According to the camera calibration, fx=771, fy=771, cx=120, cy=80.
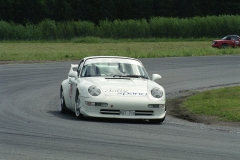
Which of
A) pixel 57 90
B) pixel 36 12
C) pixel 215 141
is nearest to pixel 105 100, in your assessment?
pixel 215 141

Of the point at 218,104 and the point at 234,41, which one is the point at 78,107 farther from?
the point at 234,41

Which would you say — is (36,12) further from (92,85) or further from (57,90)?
(92,85)

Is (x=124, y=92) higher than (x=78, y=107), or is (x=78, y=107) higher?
(x=124, y=92)

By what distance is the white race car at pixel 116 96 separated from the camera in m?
14.7

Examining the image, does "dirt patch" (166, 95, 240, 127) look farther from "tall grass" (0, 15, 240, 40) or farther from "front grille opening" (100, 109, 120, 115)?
"tall grass" (0, 15, 240, 40)

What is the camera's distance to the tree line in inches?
5044

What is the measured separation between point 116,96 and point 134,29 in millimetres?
84694

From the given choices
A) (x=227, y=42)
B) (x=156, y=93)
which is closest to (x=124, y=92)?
(x=156, y=93)

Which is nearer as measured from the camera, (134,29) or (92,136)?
(92,136)

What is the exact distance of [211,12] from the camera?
5271 inches

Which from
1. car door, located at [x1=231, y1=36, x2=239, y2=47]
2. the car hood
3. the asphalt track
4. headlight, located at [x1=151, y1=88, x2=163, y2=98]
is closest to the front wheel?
the asphalt track

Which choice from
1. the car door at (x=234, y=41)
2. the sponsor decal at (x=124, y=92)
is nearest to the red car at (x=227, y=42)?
the car door at (x=234, y=41)

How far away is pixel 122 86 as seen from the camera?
49.5 ft

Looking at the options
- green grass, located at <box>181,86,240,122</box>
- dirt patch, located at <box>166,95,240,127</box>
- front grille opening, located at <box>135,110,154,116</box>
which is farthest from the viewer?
green grass, located at <box>181,86,240,122</box>
